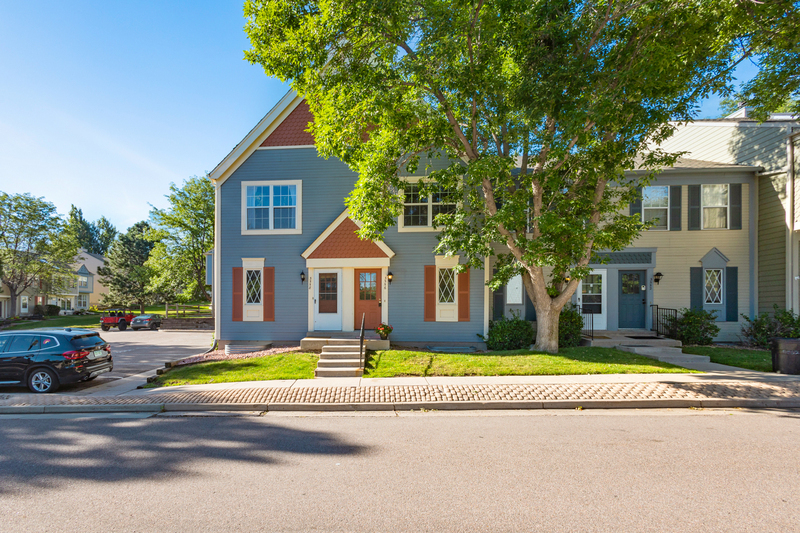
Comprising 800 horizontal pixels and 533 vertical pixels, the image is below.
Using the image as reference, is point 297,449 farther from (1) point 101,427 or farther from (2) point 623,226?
(2) point 623,226

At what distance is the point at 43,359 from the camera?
943cm

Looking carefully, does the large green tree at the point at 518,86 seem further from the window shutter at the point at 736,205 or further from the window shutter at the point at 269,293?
the window shutter at the point at 736,205

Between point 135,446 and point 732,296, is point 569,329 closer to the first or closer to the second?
point 732,296

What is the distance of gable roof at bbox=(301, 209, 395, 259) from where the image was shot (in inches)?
556

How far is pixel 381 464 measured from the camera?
5.09 meters

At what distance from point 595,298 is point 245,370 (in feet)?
42.6

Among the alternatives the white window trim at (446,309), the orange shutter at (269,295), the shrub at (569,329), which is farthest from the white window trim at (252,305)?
the shrub at (569,329)

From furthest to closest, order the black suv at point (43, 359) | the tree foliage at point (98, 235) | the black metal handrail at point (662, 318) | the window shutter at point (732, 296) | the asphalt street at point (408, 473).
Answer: the tree foliage at point (98, 235) → the window shutter at point (732, 296) → the black metal handrail at point (662, 318) → the black suv at point (43, 359) → the asphalt street at point (408, 473)

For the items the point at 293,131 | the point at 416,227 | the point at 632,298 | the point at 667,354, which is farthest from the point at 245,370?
the point at 632,298

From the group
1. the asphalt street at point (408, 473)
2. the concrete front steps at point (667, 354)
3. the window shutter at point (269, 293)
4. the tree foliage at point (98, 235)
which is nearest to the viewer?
the asphalt street at point (408, 473)

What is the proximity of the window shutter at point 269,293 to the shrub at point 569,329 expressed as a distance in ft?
33.1

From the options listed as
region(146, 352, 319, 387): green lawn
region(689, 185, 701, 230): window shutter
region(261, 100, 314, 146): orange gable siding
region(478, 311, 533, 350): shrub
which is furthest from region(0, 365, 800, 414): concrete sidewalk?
region(261, 100, 314, 146): orange gable siding

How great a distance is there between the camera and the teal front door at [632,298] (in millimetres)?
15719

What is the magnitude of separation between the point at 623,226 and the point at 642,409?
5747 mm
